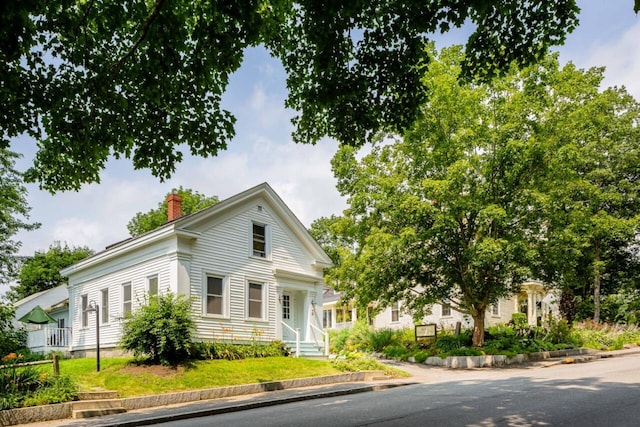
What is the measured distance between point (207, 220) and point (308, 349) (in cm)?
704

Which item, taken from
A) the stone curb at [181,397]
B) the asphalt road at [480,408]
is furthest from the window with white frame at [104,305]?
the asphalt road at [480,408]

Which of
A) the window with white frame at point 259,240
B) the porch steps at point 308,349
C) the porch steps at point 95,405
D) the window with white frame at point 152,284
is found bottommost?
the porch steps at point 308,349

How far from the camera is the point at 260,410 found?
1110cm

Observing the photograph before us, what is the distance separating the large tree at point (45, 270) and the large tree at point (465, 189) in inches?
1739

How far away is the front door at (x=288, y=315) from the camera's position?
22.1 meters

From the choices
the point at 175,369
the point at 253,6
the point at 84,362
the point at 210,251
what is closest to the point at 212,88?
the point at 253,6

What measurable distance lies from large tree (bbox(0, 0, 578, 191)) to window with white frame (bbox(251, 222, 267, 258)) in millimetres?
Answer: 11649

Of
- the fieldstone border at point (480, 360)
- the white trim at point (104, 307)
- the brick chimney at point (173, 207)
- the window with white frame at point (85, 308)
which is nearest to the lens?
the fieldstone border at point (480, 360)

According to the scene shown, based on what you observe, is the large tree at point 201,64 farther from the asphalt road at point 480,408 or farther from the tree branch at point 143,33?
the asphalt road at point 480,408

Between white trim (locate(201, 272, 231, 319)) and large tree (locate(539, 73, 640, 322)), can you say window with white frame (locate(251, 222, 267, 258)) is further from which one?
large tree (locate(539, 73, 640, 322))

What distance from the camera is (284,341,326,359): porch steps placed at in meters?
21.4

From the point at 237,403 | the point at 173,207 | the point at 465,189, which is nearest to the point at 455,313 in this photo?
the point at 465,189

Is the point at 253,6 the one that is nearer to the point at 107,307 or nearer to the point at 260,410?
the point at 260,410

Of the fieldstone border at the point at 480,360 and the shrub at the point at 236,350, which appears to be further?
the fieldstone border at the point at 480,360
